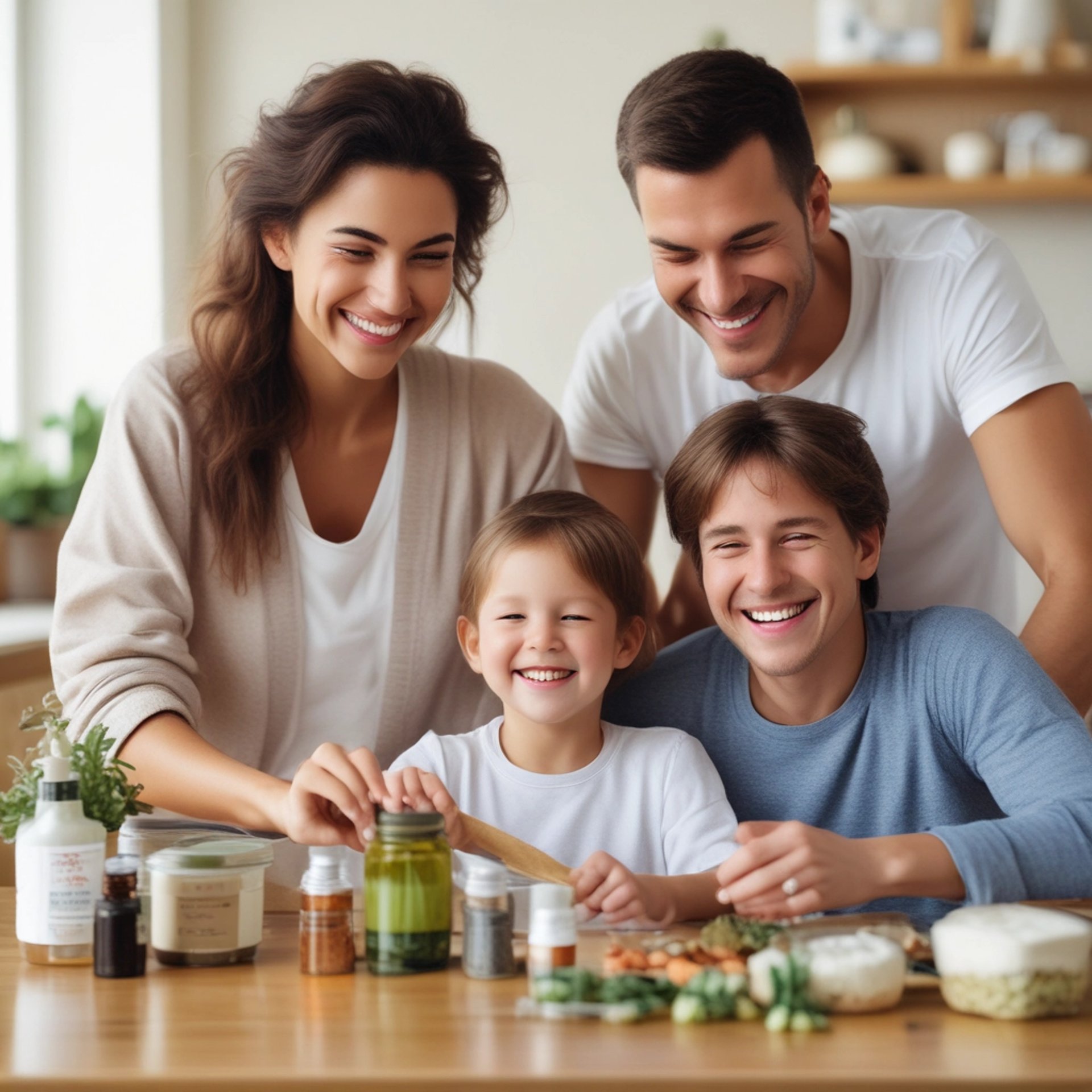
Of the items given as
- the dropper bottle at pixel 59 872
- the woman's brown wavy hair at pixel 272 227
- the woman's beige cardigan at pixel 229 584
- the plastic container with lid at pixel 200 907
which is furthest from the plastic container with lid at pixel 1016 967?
the woman's brown wavy hair at pixel 272 227

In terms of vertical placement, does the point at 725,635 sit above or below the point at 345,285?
below

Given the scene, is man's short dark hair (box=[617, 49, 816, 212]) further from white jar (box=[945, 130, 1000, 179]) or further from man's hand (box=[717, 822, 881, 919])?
white jar (box=[945, 130, 1000, 179])

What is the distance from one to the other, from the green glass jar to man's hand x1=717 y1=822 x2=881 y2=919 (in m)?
0.25

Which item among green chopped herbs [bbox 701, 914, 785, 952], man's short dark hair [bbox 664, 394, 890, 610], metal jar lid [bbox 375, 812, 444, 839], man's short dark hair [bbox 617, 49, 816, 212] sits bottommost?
green chopped herbs [bbox 701, 914, 785, 952]

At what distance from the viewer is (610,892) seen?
4.29 feet

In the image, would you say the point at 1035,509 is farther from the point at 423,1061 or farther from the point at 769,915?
the point at 423,1061

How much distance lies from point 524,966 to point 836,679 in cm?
62

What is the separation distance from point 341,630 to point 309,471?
22 cm

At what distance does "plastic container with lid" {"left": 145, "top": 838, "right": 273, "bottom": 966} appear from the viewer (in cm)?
124

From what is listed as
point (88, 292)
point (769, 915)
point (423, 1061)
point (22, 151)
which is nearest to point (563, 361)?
point (88, 292)

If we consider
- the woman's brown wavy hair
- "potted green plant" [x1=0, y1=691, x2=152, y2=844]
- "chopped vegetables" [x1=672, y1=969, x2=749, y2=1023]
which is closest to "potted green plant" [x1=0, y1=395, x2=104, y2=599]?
the woman's brown wavy hair

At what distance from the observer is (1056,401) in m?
1.88

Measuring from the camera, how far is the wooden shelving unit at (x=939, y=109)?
3.74 meters

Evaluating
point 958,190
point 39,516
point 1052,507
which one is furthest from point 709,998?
point 958,190
